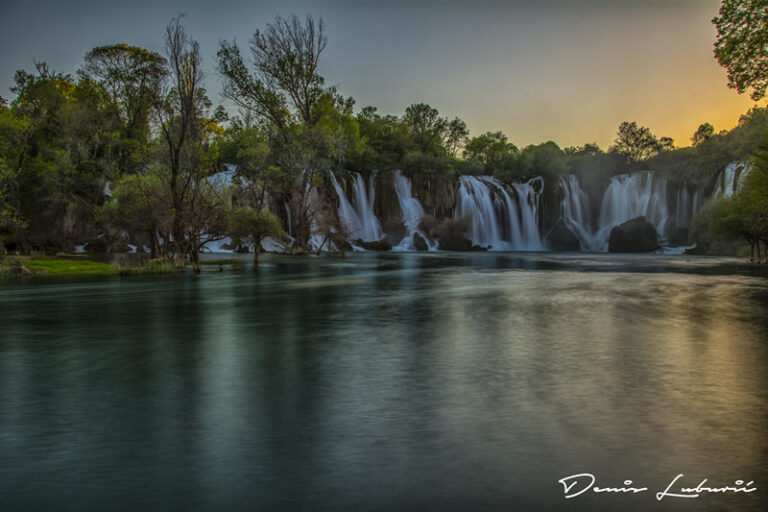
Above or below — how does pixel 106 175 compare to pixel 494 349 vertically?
above

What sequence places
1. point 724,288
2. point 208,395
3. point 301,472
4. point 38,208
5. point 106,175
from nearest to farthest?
point 301,472, point 208,395, point 724,288, point 38,208, point 106,175

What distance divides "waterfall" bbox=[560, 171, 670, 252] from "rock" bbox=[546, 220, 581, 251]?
1.13 m

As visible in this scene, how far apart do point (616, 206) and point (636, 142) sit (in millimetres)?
73414

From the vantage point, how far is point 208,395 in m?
6.34

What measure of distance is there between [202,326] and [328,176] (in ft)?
180

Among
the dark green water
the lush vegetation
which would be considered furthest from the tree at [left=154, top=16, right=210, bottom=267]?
the dark green water

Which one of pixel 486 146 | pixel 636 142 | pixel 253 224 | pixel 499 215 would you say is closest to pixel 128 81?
pixel 253 224

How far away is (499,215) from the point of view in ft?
239

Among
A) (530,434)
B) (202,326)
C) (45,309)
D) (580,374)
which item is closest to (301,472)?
(530,434)

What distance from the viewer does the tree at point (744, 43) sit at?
69.3 ft

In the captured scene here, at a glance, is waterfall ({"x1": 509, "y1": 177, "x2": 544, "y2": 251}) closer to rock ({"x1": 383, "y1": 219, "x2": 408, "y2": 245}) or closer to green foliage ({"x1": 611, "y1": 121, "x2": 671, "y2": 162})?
rock ({"x1": 383, "y1": 219, "x2": 408, "y2": 245})

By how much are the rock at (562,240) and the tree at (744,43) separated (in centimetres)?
5022

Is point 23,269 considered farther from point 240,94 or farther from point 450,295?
point 240,94

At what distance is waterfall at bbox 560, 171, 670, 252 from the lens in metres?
73.0
